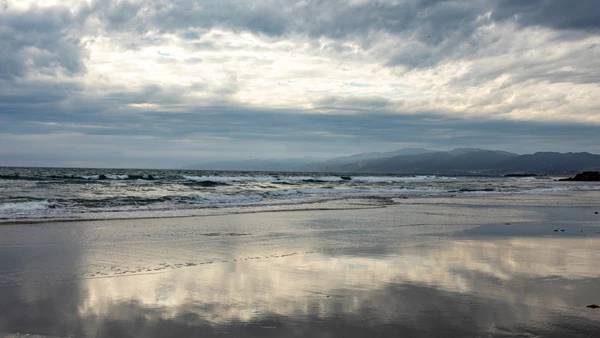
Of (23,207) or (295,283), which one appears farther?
(23,207)

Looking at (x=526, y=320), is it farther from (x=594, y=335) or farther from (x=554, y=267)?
(x=554, y=267)

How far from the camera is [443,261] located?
789 cm

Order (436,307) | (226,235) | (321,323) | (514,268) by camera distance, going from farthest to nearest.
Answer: (226,235), (514,268), (436,307), (321,323)

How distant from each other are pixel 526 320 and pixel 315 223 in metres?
9.23

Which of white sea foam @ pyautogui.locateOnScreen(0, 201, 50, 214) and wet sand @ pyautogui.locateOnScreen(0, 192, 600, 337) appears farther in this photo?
white sea foam @ pyautogui.locateOnScreen(0, 201, 50, 214)

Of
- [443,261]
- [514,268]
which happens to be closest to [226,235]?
[443,261]

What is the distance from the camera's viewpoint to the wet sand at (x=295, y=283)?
15.1 ft

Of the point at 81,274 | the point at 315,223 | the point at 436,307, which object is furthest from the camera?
the point at 315,223

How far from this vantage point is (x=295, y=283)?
20.7 feet

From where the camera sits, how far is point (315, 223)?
45.3 ft

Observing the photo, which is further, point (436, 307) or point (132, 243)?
point (132, 243)

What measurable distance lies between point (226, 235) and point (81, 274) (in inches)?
176

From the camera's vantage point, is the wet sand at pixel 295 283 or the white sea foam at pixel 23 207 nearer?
the wet sand at pixel 295 283

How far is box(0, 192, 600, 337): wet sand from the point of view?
4609mm
